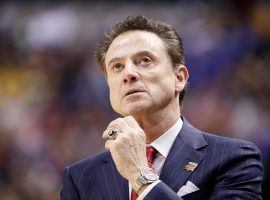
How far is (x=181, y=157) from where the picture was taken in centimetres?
272

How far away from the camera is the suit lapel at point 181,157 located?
2.60 m

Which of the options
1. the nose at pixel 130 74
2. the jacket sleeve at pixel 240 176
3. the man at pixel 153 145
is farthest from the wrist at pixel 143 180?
the nose at pixel 130 74

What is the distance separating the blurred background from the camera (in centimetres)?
653

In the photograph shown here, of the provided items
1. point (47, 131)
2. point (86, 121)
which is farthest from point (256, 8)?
point (47, 131)

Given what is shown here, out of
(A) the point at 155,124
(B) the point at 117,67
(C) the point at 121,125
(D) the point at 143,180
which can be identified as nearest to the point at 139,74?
(B) the point at 117,67

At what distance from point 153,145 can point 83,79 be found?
186 inches

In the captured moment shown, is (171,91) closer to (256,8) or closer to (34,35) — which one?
(256,8)

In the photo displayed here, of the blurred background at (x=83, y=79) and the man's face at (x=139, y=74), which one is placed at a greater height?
the man's face at (x=139, y=74)

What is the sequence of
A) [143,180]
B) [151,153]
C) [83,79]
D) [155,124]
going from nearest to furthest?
[143,180] → [151,153] → [155,124] → [83,79]

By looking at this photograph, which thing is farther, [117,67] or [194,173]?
[117,67]

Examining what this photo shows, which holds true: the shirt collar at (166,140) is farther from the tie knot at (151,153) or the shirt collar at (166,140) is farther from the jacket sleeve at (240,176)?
the jacket sleeve at (240,176)

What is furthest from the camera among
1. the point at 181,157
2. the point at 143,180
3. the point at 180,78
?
the point at 180,78

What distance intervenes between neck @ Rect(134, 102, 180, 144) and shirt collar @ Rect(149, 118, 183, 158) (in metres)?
0.03

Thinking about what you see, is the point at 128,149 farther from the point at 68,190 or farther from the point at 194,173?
the point at 68,190
